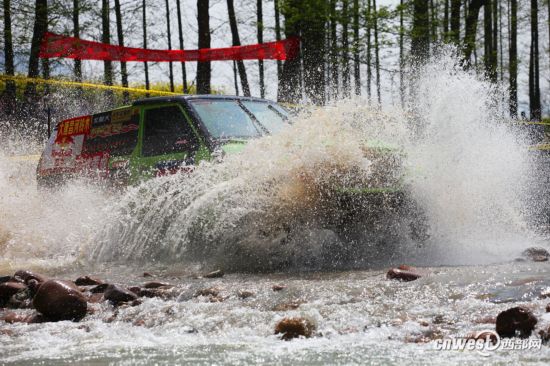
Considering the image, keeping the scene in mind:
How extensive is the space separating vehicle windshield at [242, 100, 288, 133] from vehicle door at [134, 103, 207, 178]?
93 centimetres

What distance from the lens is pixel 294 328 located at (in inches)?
157

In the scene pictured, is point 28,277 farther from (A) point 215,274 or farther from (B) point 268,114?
(B) point 268,114

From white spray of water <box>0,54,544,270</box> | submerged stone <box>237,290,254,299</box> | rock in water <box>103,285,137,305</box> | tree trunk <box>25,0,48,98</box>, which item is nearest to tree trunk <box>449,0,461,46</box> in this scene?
tree trunk <box>25,0,48,98</box>

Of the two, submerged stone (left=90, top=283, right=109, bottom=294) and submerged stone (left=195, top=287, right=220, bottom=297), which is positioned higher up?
submerged stone (left=195, top=287, right=220, bottom=297)

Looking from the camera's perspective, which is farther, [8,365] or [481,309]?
[481,309]

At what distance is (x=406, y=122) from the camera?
7547mm

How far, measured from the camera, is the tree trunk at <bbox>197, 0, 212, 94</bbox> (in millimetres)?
19398

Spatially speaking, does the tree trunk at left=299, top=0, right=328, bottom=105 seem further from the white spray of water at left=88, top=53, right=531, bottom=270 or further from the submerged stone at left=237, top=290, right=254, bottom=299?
the submerged stone at left=237, top=290, right=254, bottom=299

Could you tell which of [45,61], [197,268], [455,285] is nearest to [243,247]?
[197,268]

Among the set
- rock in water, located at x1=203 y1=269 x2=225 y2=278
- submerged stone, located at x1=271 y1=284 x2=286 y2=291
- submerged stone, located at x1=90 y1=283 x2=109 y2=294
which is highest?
submerged stone, located at x1=271 y1=284 x2=286 y2=291

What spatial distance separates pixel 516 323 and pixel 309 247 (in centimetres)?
325

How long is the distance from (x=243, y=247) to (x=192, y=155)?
55.9 inches

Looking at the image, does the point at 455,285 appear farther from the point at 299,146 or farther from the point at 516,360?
the point at 299,146

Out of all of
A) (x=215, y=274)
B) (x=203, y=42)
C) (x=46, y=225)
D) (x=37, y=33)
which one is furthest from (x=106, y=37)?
(x=215, y=274)
